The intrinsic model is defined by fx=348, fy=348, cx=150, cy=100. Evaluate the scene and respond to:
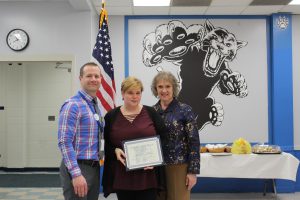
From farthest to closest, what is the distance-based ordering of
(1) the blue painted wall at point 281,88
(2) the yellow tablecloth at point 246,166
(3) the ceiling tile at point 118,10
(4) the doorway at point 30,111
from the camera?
1. (4) the doorway at point 30,111
2. (1) the blue painted wall at point 281,88
3. (3) the ceiling tile at point 118,10
4. (2) the yellow tablecloth at point 246,166

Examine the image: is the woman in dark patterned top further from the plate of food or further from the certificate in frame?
the plate of food

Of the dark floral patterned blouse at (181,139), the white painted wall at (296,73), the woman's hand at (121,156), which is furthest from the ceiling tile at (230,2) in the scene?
the woman's hand at (121,156)

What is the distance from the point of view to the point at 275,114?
5.14 metres

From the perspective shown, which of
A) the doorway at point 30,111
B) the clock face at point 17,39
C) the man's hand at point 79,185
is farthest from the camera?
the doorway at point 30,111

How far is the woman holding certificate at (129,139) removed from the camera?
205cm

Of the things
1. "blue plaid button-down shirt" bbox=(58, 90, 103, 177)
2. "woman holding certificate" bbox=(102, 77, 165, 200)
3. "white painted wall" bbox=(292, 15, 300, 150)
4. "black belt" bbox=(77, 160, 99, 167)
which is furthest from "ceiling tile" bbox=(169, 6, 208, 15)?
"black belt" bbox=(77, 160, 99, 167)

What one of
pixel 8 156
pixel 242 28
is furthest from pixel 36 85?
pixel 242 28

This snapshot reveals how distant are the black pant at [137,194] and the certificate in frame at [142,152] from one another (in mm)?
168

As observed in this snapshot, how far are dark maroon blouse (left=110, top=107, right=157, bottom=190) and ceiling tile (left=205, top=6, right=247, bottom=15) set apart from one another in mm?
3242

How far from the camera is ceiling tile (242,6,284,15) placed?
485 cm

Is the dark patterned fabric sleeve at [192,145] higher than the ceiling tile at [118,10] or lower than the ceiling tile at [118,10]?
lower

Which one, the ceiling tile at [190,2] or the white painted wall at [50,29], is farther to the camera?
the white painted wall at [50,29]

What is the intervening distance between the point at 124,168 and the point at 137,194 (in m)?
0.18

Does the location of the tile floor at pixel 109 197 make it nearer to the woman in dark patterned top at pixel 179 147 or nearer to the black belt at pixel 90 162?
the woman in dark patterned top at pixel 179 147
